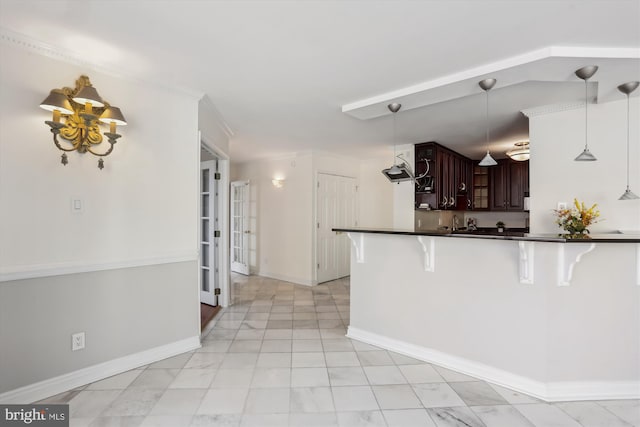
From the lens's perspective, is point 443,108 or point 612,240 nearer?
point 612,240

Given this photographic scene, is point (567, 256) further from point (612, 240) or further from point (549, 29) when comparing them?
point (549, 29)

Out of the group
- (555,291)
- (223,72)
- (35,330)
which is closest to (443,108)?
(555,291)

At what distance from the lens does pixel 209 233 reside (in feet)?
13.8

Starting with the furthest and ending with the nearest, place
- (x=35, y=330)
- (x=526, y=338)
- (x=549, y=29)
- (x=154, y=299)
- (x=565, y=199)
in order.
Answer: (x=565, y=199)
(x=154, y=299)
(x=526, y=338)
(x=35, y=330)
(x=549, y=29)

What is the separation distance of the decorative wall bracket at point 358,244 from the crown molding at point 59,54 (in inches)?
88.2

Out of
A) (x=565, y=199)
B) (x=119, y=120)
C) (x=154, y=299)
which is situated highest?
(x=119, y=120)

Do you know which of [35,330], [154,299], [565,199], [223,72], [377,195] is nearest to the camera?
[35,330]

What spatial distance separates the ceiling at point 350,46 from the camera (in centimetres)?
172

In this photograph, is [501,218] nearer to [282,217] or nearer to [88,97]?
[282,217]

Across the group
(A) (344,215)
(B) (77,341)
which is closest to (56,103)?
(B) (77,341)

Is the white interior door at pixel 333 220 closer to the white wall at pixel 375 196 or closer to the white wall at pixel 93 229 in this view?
the white wall at pixel 375 196

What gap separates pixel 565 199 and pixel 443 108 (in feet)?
5.11

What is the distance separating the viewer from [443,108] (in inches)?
130

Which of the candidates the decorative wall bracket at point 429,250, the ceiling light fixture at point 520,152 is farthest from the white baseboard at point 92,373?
the ceiling light fixture at point 520,152
